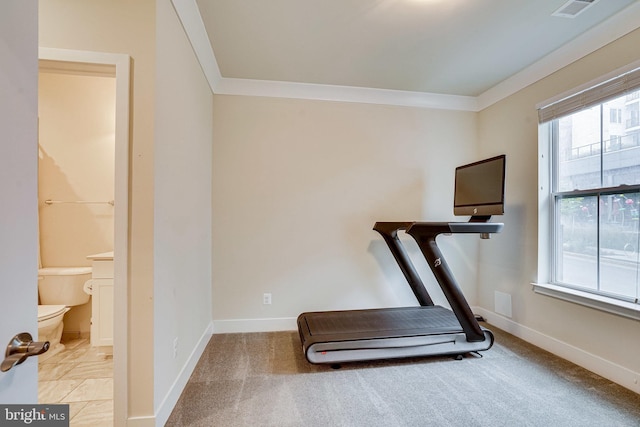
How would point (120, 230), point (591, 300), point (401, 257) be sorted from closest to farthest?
1. point (120, 230)
2. point (591, 300)
3. point (401, 257)

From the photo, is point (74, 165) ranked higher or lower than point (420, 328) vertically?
higher

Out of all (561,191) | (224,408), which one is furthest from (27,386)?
(561,191)

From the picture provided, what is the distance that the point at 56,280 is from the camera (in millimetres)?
2451

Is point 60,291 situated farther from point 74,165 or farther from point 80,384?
point 74,165

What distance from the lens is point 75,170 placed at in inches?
105

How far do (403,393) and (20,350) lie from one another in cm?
200

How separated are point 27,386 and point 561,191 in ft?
11.2

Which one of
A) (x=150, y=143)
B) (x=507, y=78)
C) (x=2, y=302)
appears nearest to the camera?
(x=2, y=302)

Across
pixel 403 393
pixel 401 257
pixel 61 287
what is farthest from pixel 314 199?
pixel 61 287

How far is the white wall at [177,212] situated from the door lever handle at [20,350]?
3.09 ft

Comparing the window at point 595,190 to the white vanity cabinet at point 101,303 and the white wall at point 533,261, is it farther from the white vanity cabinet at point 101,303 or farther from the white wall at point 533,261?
the white vanity cabinet at point 101,303

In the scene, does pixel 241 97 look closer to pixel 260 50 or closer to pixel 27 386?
pixel 260 50

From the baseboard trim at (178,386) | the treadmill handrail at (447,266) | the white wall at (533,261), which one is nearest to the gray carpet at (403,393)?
the baseboard trim at (178,386)

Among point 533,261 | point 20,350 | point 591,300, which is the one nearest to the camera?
point 20,350
